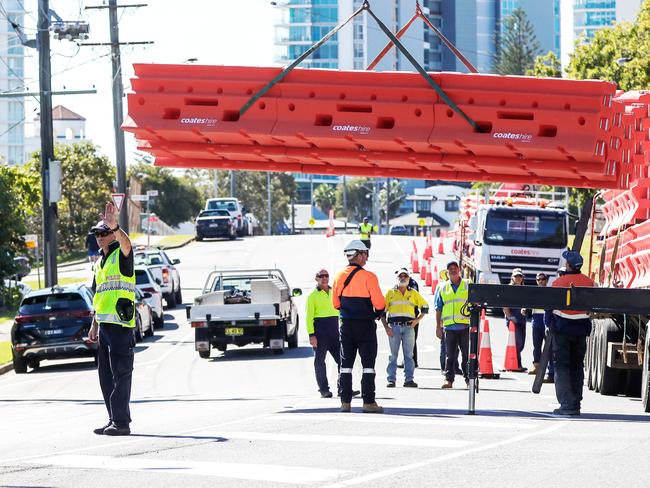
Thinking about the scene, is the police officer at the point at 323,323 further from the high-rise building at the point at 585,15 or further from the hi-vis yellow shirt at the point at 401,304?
the high-rise building at the point at 585,15

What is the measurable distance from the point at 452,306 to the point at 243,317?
A: 6.96m

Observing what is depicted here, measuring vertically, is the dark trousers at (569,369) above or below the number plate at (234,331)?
above

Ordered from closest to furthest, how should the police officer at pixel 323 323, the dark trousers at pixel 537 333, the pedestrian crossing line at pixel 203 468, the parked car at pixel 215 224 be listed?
1. the pedestrian crossing line at pixel 203 468
2. the police officer at pixel 323 323
3. the dark trousers at pixel 537 333
4. the parked car at pixel 215 224

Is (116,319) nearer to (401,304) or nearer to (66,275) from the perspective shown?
(401,304)

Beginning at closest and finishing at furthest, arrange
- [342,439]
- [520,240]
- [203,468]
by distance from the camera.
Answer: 1. [203,468]
2. [342,439]
3. [520,240]

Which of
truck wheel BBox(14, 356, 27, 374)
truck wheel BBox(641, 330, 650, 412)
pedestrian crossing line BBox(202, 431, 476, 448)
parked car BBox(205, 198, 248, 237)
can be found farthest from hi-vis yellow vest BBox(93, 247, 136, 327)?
parked car BBox(205, 198, 248, 237)

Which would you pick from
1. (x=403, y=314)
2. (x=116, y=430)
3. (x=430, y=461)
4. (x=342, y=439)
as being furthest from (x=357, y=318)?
(x=403, y=314)

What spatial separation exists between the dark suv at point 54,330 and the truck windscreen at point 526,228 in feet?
39.4

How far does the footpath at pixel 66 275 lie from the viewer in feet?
101

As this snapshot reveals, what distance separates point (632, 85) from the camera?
5194cm

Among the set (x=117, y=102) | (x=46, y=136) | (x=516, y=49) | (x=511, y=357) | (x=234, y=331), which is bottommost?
(x=511, y=357)

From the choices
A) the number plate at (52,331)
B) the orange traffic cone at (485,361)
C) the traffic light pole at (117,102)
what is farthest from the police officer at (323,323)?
the traffic light pole at (117,102)

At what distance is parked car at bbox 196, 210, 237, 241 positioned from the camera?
7588cm

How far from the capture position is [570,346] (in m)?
15.9
